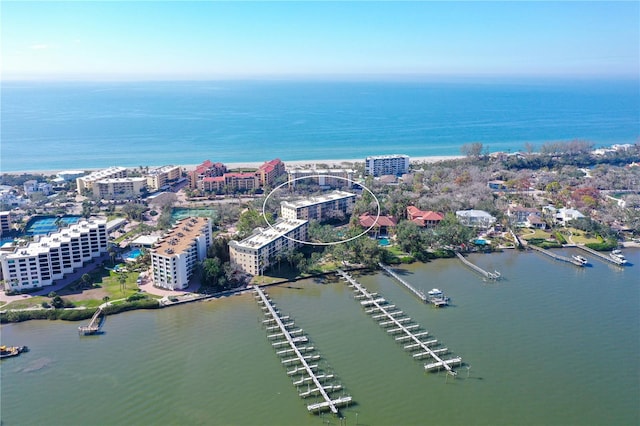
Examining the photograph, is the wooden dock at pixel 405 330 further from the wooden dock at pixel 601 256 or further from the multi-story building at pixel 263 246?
the wooden dock at pixel 601 256

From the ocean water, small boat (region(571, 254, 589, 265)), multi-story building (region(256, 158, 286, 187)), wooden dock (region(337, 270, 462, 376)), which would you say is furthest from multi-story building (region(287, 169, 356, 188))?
wooden dock (region(337, 270, 462, 376))

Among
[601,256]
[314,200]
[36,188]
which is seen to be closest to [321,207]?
[314,200]

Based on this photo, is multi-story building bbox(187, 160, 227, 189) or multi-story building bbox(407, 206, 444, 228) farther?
multi-story building bbox(187, 160, 227, 189)

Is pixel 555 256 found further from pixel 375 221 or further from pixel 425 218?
pixel 375 221

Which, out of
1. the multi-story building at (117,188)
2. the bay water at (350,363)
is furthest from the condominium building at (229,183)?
the bay water at (350,363)

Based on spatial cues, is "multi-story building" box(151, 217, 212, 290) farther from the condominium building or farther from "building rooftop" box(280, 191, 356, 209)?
the condominium building
